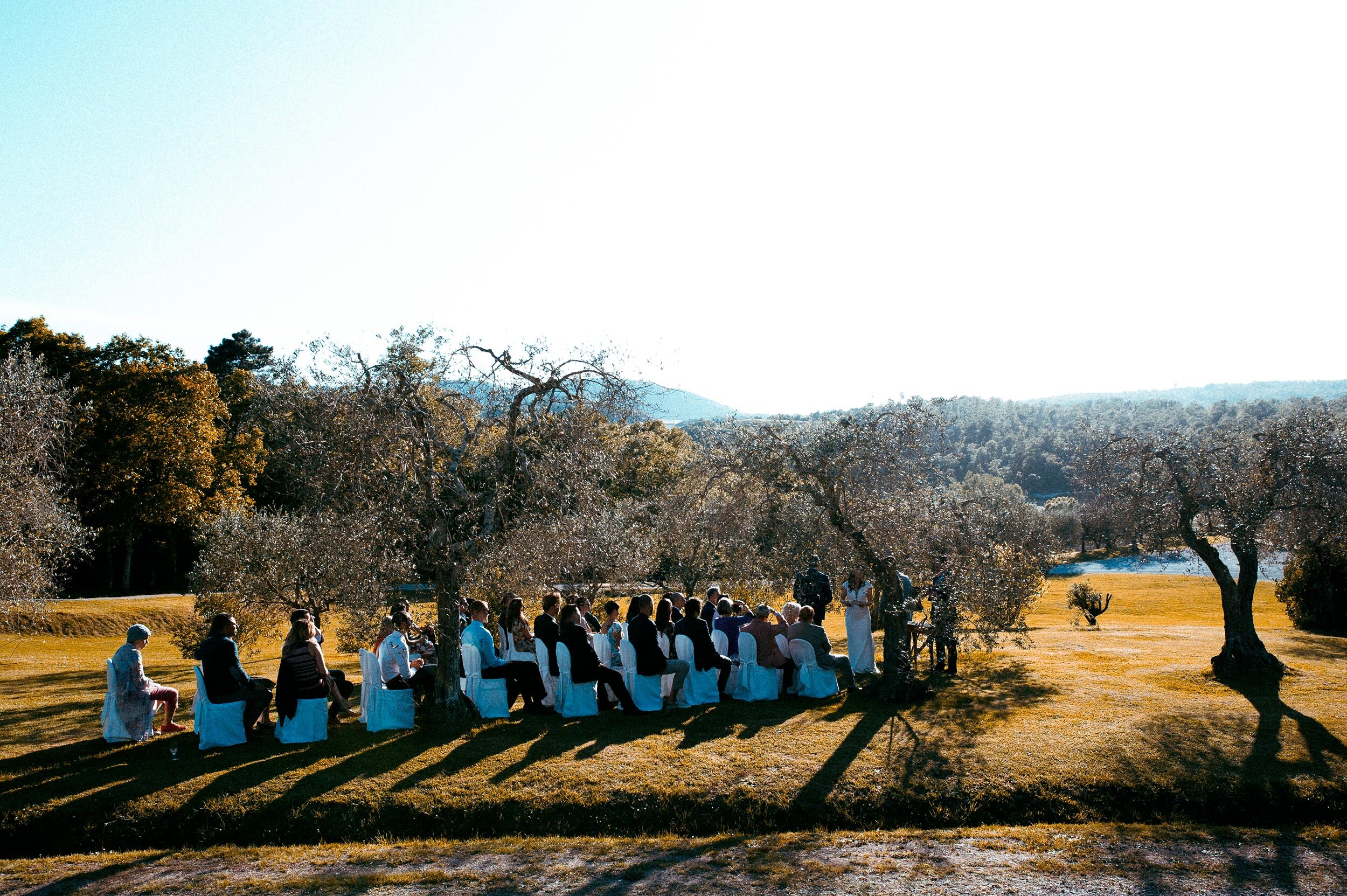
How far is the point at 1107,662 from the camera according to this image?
17.7 metres

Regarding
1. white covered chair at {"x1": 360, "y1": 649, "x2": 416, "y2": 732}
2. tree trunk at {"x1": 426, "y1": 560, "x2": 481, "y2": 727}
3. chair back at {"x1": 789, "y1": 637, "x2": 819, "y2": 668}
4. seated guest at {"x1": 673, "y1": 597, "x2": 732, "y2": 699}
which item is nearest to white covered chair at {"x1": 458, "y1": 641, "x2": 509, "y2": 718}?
tree trunk at {"x1": 426, "y1": 560, "x2": 481, "y2": 727}

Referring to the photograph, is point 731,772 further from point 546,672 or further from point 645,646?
point 546,672

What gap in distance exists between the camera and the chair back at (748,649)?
46.1 ft

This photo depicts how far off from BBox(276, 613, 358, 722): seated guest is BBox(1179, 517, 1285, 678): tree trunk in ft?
49.3

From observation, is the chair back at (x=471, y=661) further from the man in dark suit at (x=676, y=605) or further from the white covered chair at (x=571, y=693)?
the man in dark suit at (x=676, y=605)

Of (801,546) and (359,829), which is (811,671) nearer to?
(801,546)

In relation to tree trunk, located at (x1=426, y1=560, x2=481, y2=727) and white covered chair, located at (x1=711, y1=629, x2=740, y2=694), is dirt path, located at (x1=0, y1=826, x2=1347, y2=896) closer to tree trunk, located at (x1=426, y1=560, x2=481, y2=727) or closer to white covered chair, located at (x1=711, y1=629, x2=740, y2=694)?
tree trunk, located at (x1=426, y1=560, x2=481, y2=727)

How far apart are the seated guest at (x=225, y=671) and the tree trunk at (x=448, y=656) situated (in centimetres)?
190

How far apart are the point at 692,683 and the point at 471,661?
12.3 ft

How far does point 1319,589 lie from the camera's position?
78.3ft

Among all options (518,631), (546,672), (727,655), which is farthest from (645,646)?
(727,655)

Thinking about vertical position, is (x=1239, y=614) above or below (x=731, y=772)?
above

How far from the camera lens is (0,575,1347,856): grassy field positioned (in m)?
9.02

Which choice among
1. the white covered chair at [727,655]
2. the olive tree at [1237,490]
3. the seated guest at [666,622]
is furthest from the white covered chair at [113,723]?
the olive tree at [1237,490]
